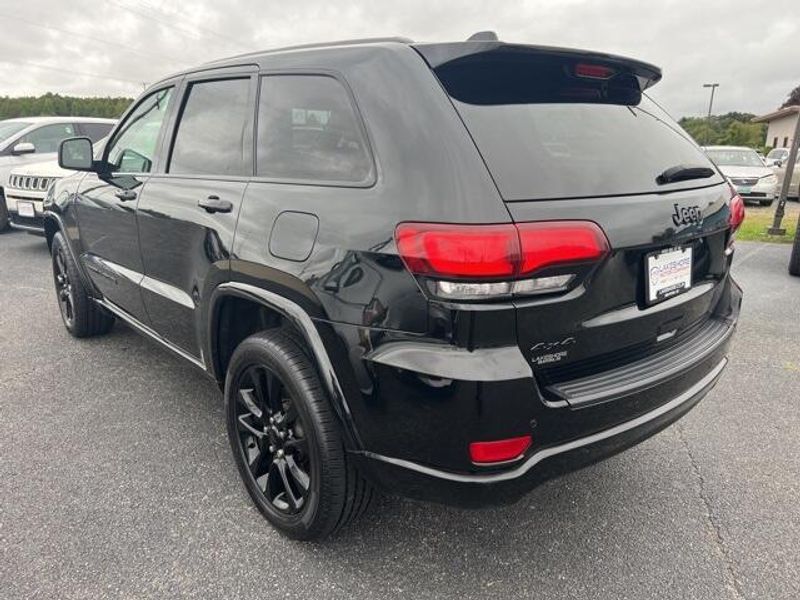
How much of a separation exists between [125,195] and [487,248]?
2378mm

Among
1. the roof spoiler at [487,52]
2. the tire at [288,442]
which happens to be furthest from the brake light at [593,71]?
the tire at [288,442]

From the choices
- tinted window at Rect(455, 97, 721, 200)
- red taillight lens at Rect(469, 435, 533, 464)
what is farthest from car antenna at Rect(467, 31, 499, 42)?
red taillight lens at Rect(469, 435, 533, 464)

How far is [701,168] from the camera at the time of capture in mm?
2271

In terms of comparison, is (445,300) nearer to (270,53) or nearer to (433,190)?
(433,190)

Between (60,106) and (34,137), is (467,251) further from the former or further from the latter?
(60,106)

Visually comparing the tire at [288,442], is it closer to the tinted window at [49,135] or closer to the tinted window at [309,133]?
the tinted window at [309,133]

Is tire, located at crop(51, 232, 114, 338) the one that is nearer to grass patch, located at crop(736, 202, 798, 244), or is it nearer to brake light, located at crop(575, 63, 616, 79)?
brake light, located at crop(575, 63, 616, 79)

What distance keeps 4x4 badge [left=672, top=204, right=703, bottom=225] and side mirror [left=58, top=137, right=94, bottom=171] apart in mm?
3225

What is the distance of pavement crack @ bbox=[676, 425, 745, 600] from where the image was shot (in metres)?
2.04

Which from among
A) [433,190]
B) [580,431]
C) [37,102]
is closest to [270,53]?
[433,190]

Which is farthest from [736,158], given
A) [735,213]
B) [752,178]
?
[735,213]

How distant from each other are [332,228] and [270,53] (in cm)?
104

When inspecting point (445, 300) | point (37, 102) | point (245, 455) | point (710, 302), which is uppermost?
point (37, 102)

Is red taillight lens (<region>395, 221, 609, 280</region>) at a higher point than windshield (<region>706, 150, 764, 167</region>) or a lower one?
lower
